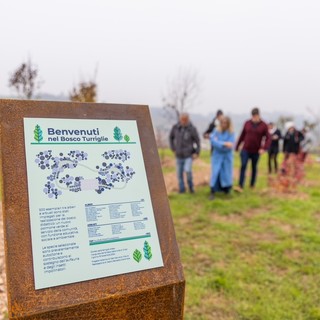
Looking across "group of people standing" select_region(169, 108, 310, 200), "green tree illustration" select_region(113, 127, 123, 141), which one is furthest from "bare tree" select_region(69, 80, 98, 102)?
"green tree illustration" select_region(113, 127, 123, 141)

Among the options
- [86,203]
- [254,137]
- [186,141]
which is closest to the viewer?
[86,203]

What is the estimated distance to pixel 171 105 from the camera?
13.5 metres

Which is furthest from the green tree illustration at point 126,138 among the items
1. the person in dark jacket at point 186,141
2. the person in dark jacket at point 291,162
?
the person in dark jacket at point 291,162

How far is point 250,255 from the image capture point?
14.2 feet

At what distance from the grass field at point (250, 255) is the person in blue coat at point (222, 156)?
293mm

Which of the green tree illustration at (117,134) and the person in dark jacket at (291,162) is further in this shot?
the person in dark jacket at (291,162)

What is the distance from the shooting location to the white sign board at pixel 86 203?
5.72 feet

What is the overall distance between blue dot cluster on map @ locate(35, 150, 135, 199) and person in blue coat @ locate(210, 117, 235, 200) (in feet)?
15.1

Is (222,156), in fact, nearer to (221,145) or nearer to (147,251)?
(221,145)

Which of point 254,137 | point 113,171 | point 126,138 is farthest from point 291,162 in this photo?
point 113,171

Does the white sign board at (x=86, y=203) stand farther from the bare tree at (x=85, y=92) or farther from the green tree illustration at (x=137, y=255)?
the bare tree at (x=85, y=92)

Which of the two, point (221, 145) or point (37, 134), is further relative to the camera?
point (221, 145)

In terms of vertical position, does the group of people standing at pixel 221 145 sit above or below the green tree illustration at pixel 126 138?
above

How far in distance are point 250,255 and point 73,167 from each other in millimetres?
3094
